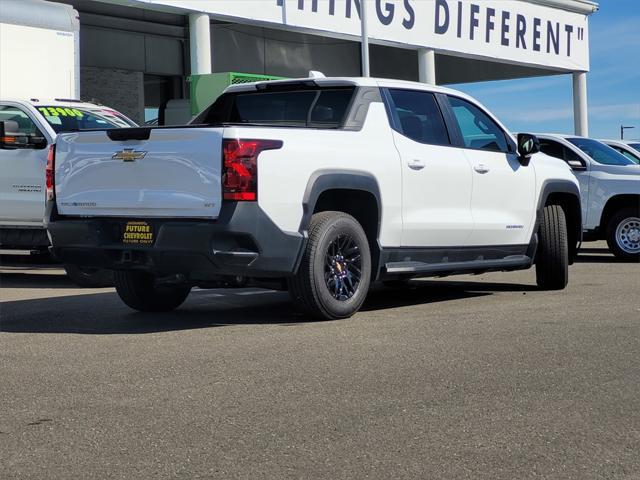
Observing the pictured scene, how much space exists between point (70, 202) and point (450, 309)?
10.3ft

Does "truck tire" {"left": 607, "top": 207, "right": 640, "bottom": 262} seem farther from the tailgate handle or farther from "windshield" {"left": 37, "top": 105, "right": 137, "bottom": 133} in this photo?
the tailgate handle

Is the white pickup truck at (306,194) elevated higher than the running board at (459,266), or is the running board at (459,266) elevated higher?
the white pickup truck at (306,194)

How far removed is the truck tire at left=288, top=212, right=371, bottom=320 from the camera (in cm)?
778

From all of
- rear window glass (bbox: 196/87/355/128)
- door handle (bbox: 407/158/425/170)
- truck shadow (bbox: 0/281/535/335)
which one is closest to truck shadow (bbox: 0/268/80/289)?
truck shadow (bbox: 0/281/535/335)

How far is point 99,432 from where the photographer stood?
4.73 m

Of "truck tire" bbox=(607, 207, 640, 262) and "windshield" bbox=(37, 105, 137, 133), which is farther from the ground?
"windshield" bbox=(37, 105, 137, 133)

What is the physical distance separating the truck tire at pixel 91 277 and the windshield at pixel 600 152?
24.3ft

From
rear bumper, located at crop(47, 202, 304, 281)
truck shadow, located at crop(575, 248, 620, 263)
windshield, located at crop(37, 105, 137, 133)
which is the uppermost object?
windshield, located at crop(37, 105, 137, 133)

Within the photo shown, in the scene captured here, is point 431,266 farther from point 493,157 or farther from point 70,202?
point 70,202

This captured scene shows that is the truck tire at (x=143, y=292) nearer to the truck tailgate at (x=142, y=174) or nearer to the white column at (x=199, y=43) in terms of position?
the truck tailgate at (x=142, y=174)

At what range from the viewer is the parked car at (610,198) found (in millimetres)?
14906

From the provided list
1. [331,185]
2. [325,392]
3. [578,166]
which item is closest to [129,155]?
[331,185]

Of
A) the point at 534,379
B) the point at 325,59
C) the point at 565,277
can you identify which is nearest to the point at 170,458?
the point at 534,379

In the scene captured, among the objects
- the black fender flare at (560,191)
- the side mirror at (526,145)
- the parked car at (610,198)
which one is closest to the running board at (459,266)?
the black fender flare at (560,191)
